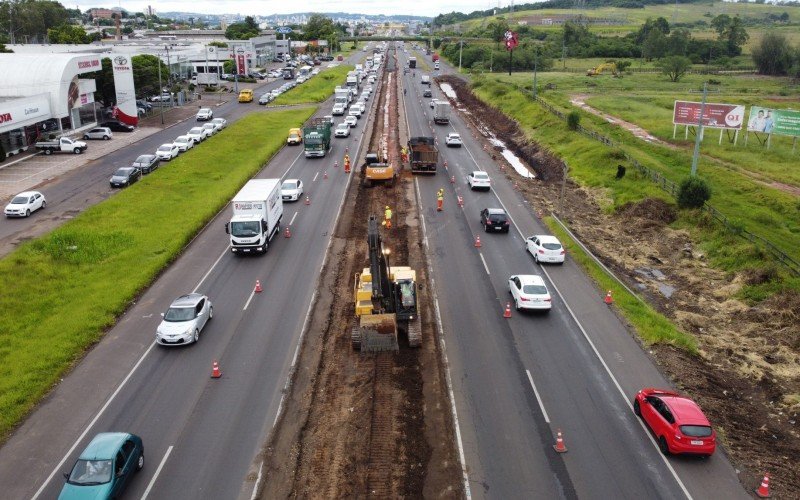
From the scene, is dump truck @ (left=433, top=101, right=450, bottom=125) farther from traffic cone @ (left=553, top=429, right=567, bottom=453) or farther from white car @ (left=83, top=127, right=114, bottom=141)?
traffic cone @ (left=553, top=429, right=567, bottom=453)

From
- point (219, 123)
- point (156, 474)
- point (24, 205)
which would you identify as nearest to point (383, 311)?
point (156, 474)

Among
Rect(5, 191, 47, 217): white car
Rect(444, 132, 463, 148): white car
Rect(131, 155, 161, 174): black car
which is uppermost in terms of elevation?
Rect(444, 132, 463, 148): white car

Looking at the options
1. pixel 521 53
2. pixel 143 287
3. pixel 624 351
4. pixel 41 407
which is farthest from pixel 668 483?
pixel 521 53

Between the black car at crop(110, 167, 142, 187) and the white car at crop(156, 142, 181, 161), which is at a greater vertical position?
the white car at crop(156, 142, 181, 161)

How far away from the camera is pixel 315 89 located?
391 ft

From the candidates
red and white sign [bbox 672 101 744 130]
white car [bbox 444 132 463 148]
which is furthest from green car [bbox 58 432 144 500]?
white car [bbox 444 132 463 148]

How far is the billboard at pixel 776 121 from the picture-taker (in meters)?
56.3

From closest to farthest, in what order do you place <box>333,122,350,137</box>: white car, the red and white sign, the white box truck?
the white box truck < the red and white sign < <box>333,122,350,137</box>: white car

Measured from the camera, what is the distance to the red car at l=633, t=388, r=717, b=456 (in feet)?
63.3

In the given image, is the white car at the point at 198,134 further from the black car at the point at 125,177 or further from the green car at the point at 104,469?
the green car at the point at 104,469

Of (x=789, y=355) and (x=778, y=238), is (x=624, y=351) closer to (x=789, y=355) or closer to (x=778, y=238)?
(x=789, y=355)

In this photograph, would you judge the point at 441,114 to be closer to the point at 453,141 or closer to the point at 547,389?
the point at 453,141

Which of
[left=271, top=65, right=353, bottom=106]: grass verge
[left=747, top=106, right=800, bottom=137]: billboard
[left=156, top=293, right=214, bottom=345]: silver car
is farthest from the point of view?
[left=271, top=65, right=353, bottom=106]: grass verge

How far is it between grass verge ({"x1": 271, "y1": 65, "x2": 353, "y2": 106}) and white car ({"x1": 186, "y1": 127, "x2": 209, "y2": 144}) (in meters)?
31.0
